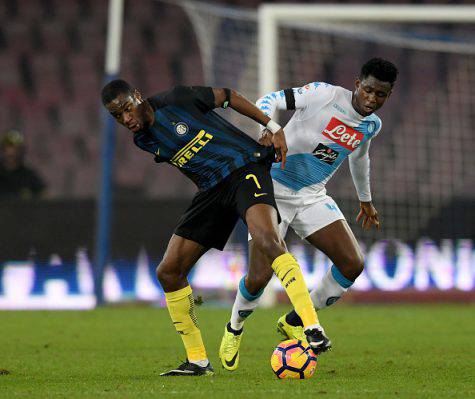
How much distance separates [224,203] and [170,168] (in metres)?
10.7

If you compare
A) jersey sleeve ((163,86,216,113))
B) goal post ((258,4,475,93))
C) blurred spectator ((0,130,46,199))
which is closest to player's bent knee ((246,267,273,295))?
jersey sleeve ((163,86,216,113))

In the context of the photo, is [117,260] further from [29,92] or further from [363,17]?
[29,92]

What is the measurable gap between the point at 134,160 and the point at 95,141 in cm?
92

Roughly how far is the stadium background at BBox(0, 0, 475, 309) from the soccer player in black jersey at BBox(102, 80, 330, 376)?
6357 millimetres

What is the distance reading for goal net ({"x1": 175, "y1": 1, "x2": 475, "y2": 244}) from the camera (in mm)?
13391

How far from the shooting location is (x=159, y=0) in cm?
1866

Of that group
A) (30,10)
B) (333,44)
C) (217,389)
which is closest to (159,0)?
(30,10)

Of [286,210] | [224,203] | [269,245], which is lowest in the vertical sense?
[286,210]

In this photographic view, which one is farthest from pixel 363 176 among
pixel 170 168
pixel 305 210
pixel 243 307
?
pixel 170 168

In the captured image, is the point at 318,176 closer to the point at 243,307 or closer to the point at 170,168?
the point at 243,307

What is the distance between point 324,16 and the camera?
13.0 m

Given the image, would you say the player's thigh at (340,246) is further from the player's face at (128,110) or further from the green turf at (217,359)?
the player's face at (128,110)

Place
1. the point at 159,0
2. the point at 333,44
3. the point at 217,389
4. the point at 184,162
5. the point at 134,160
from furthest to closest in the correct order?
1. the point at 159,0
2. the point at 134,160
3. the point at 333,44
4. the point at 184,162
5. the point at 217,389

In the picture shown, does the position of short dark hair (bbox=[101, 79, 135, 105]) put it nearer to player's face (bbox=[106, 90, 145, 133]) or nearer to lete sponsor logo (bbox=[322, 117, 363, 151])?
player's face (bbox=[106, 90, 145, 133])
